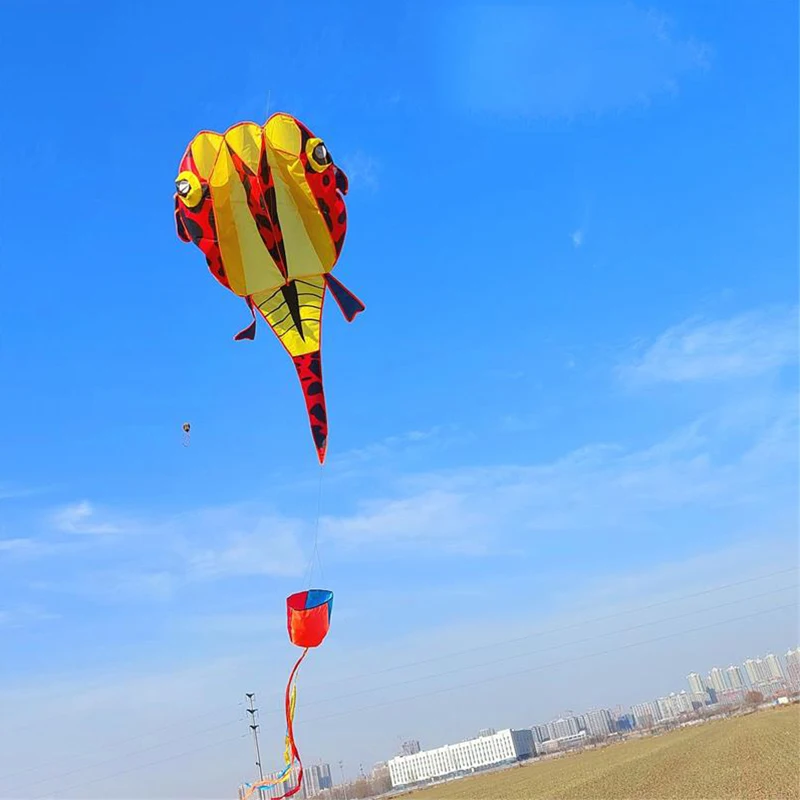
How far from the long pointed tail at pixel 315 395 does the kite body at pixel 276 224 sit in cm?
2

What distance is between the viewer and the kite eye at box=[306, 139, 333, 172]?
12.7 m

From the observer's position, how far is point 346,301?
43.5 feet

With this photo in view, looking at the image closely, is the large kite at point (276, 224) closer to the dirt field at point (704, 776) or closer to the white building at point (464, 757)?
the dirt field at point (704, 776)

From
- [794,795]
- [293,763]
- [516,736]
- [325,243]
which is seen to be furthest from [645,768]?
[516,736]

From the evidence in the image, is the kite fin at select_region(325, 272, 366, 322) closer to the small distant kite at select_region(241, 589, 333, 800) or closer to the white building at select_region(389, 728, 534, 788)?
the small distant kite at select_region(241, 589, 333, 800)

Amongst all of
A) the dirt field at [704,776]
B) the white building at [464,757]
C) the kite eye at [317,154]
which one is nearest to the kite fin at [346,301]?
the kite eye at [317,154]

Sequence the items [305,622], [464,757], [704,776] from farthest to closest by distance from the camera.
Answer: [464,757] → [704,776] → [305,622]

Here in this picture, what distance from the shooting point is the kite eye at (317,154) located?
502 inches

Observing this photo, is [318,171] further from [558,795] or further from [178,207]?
[558,795]

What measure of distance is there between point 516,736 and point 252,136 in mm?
141959

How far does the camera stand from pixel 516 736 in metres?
133

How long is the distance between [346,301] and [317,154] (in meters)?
2.79

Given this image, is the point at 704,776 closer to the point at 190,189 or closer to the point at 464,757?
the point at 190,189

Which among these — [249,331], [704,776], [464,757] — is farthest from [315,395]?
[464,757]
